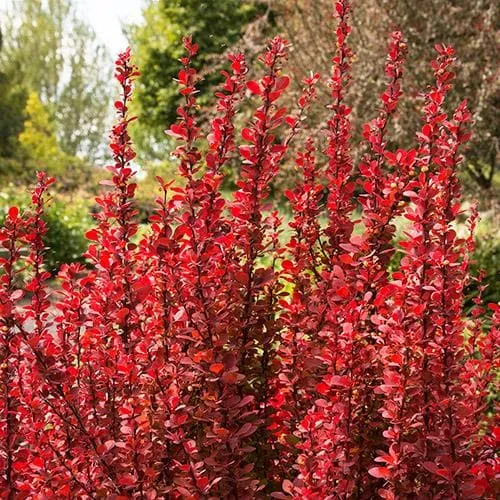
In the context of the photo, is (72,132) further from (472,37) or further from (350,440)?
(350,440)

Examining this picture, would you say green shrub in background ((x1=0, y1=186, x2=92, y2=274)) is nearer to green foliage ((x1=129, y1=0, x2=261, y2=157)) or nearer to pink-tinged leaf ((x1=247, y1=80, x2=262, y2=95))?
green foliage ((x1=129, y1=0, x2=261, y2=157))

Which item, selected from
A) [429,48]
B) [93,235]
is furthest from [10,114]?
[93,235]

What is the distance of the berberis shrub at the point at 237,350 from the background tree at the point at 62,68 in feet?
95.1

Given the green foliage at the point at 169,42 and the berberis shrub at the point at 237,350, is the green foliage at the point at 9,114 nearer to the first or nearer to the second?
the green foliage at the point at 169,42

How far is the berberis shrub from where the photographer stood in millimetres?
1646

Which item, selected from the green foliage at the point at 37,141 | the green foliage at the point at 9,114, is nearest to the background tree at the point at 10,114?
the green foliage at the point at 9,114

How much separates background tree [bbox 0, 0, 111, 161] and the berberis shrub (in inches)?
1141

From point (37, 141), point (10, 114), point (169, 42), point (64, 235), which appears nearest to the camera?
point (64, 235)

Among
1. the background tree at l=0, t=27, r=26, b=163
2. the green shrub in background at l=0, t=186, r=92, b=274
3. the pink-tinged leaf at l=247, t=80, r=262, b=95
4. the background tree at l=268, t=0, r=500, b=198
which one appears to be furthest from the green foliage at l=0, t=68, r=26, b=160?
the pink-tinged leaf at l=247, t=80, r=262, b=95

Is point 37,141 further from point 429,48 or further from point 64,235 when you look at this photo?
point 429,48

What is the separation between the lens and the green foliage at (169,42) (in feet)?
60.8

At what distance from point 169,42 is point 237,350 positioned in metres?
19.5

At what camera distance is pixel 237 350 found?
5.96ft

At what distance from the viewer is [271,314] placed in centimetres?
207
